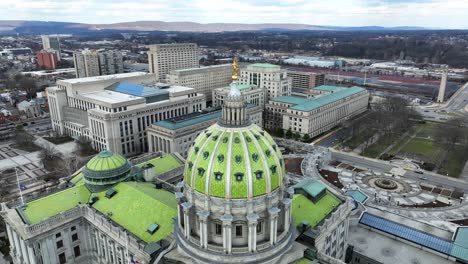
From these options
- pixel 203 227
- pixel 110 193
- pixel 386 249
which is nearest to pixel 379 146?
pixel 386 249

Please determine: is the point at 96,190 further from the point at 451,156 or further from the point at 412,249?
the point at 451,156

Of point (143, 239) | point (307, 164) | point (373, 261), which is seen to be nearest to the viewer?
point (143, 239)

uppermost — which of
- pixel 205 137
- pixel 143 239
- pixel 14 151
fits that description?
pixel 205 137

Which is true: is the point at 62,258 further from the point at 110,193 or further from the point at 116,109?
the point at 116,109

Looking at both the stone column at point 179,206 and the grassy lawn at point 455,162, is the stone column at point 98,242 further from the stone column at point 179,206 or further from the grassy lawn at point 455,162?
the grassy lawn at point 455,162

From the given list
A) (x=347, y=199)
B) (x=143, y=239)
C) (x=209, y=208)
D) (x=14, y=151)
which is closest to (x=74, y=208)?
(x=143, y=239)

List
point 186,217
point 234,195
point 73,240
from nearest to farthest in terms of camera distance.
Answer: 1. point 234,195
2. point 186,217
3. point 73,240

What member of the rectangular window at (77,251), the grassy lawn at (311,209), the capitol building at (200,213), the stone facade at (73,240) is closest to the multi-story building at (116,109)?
the capitol building at (200,213)
